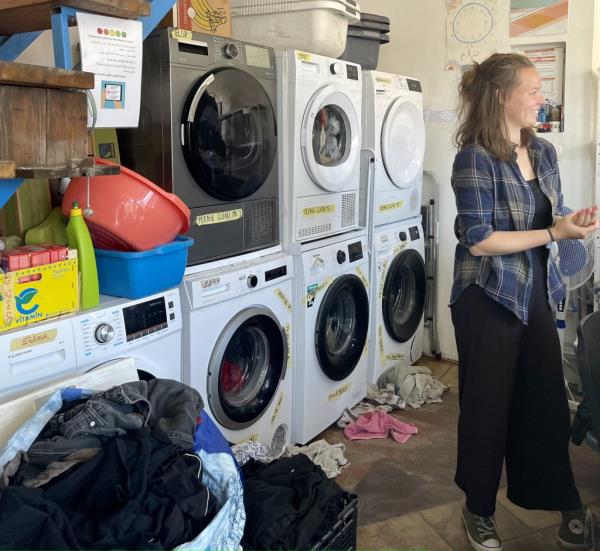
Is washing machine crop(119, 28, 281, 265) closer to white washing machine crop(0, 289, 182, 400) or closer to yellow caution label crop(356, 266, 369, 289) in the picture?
white washing machine crop(0, 289, 182, 400)

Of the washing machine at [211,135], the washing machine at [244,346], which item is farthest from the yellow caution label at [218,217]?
the washing machine at [244,346]

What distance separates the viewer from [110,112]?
6.08 feet

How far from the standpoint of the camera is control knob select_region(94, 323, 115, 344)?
1901mm

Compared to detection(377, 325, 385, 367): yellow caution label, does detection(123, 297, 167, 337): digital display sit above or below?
above

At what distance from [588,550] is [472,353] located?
74 cm

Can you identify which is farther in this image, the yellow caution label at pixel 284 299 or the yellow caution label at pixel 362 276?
the yellow caution label at pixel 362 276

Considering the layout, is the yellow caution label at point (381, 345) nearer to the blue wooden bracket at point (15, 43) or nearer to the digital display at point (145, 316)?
the digital display at point (145, 316)

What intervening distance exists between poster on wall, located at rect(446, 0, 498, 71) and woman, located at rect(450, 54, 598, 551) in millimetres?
1745

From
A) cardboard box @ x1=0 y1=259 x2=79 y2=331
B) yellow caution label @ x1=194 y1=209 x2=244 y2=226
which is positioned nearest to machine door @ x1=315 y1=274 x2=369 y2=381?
yellow caution label @ x1=194 y1=209 x2=244 y2=226

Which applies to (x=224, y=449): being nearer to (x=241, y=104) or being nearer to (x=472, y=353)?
(x=472, y=353)

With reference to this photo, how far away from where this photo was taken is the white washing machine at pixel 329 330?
9.34 ft

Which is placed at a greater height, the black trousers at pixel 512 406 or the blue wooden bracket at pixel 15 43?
the blue wooden bracket at pixel 15 43

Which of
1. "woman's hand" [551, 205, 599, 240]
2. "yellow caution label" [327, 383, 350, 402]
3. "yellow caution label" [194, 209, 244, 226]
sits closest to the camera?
"woman's hand" [551, 205, 599, 240]

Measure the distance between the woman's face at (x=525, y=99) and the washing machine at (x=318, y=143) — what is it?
38.2 inches
